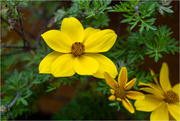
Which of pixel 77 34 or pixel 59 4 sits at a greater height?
pixel 59 4

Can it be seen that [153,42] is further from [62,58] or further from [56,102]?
[56,102]

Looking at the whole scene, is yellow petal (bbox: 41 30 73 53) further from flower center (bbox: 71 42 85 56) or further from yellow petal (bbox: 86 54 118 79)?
yellow petal (bbox: 86 54 118 79)

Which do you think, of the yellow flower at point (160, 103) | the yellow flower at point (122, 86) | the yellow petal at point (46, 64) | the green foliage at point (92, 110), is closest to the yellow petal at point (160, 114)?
the yellow flower at point (160, 103)

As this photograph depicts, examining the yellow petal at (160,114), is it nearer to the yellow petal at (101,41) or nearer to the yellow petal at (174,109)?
the yellow petal at (174,109)

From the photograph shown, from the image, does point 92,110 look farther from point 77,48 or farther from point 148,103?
point 77,48

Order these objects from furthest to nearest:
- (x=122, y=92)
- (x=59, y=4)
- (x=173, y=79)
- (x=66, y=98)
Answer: (x=66, y=98), (x=59, y=4), (x=173, y=79), (x=122, y=92)

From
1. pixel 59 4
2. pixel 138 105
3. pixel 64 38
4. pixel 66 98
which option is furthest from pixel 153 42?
pixel 66 98

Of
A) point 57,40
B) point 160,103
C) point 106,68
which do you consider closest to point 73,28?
point 57,40
